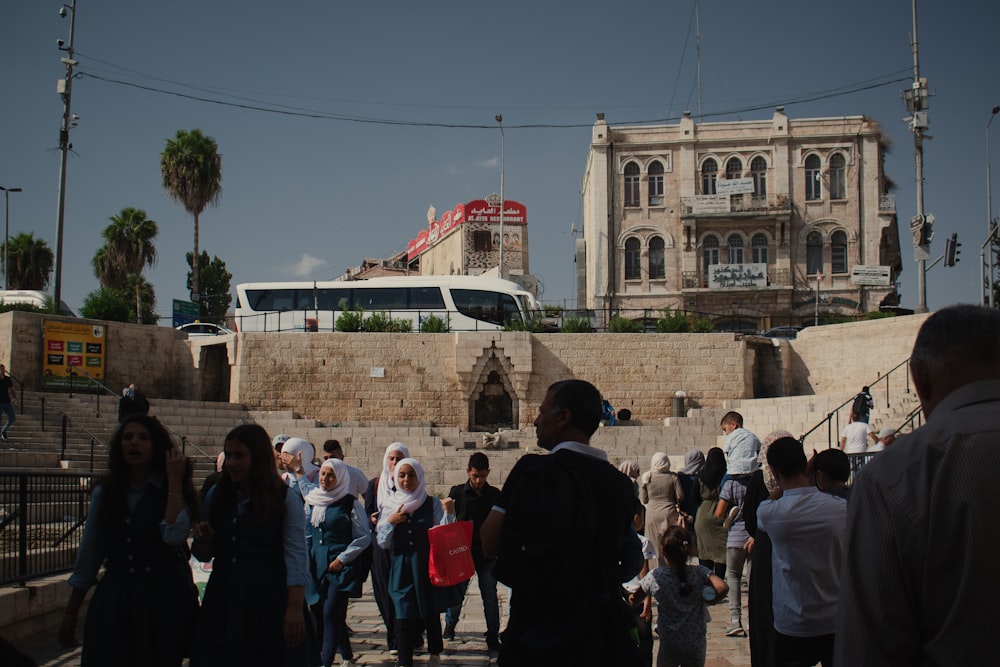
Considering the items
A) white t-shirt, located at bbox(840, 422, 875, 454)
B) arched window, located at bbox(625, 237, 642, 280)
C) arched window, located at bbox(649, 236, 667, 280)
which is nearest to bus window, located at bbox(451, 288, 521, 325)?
arched window, located at bbox(625, 237, 642, 280)

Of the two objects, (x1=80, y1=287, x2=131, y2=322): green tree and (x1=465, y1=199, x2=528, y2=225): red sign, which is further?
(x1=465, y1=199, x2=528, y2=225): red sign

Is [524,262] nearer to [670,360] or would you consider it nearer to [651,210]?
[651,210]

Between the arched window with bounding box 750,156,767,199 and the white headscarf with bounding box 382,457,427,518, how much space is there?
1181 inches

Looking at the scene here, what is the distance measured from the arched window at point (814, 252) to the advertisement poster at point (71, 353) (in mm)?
24292

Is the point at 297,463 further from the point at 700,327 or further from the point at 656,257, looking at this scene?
the point at 656,257

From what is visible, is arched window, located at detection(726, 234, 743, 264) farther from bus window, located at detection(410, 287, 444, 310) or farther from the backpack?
the backpack

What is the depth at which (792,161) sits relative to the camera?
111 ft

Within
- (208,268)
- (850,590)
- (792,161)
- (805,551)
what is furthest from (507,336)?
(208,268)

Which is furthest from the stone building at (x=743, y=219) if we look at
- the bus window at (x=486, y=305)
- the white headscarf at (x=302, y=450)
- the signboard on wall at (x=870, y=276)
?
the white headscarf at (x=302, y=450)

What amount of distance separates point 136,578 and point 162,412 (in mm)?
17760

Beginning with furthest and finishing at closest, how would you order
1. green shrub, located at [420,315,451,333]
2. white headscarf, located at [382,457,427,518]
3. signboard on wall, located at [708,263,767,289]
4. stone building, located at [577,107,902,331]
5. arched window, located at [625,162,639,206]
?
1. arched window, located at [625,162,639,206]
2. stone building, located at [577,107,902,331]
3. signboard on wall, located at [708,263,767,289]
4. green shrub, located at [420,315,451,333]
5. white headscarf, located at [382,457,427,518]

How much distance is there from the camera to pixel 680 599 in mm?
4742

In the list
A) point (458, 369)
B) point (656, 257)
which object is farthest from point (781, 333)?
point (458, 369)

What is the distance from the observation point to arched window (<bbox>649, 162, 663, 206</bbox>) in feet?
112
